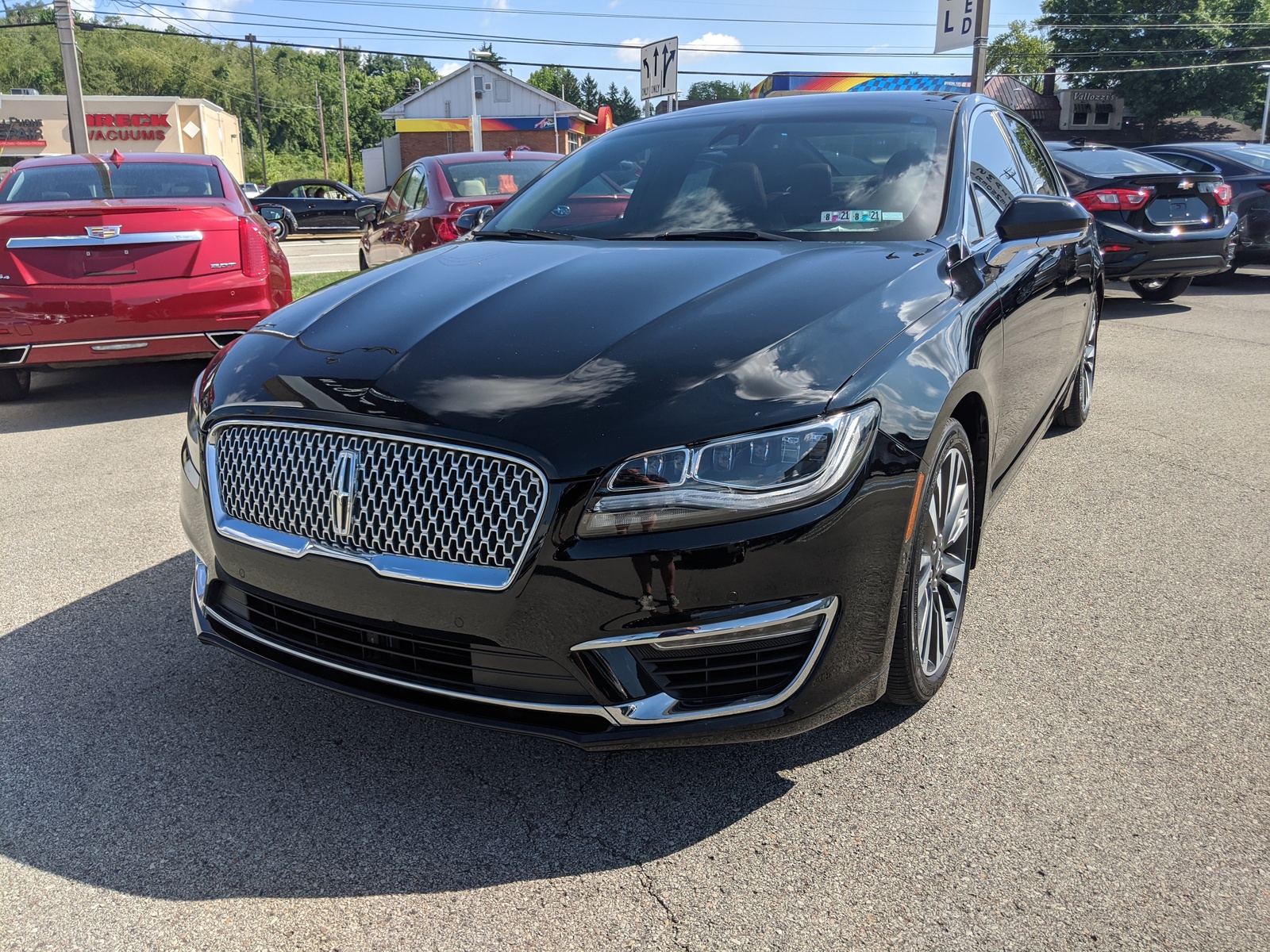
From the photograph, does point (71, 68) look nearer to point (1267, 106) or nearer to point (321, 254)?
point (321, 254)

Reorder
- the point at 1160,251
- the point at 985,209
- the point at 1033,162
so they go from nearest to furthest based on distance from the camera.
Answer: the point at 985,209 < the point at 1033,162 < the point at 1160,251

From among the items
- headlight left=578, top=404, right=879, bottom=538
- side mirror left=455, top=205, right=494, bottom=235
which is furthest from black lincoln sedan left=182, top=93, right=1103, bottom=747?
side mirror left=455, top=205, right=494, bottom=235

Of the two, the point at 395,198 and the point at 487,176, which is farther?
the point at 395,198

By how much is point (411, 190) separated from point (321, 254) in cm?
1103

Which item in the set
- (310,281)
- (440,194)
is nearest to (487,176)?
(440,194)

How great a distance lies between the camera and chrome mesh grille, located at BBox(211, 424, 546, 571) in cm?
214

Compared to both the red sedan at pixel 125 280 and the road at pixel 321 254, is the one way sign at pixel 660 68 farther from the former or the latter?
the red sedan at pixel 125 280

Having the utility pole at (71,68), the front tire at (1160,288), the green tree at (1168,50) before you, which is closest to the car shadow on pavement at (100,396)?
the front tire at (1160,288)

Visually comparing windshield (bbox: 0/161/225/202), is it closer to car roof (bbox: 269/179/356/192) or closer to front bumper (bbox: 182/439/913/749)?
front bumper (bbox: 182/439/913/749)

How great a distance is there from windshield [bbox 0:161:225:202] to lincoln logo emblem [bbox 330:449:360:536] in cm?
552

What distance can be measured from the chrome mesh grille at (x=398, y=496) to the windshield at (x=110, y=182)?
17.5 ft

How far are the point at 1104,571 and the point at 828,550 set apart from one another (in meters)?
2.09

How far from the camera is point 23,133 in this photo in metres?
45.2

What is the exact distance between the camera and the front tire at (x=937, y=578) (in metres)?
2.45
